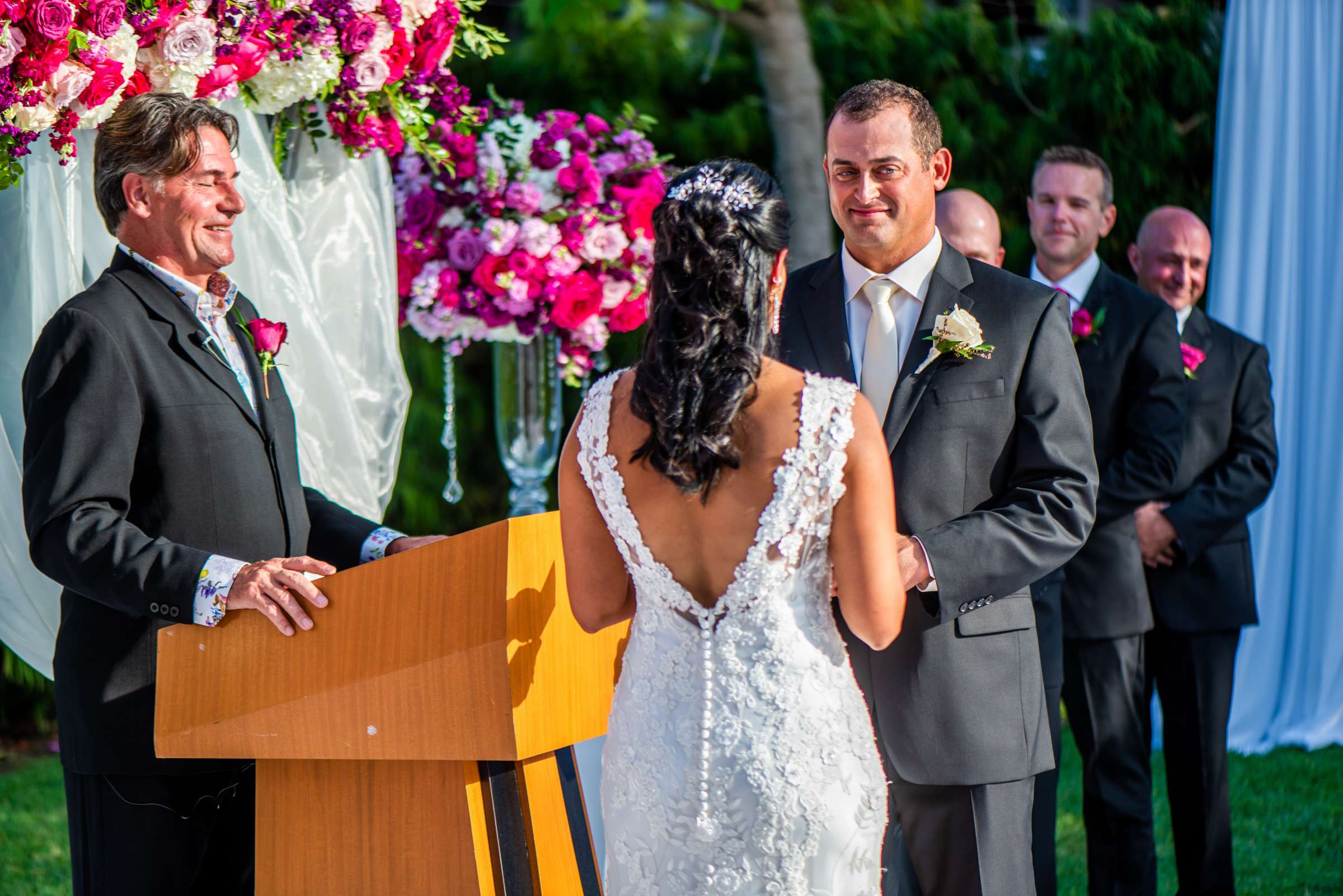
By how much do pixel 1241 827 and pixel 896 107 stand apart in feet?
11.6

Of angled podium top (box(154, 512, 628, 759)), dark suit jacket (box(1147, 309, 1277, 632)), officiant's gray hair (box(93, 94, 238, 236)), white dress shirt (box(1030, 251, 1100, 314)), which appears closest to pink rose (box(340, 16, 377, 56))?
officiant's gray hair (box(93, 94, 238, 236))

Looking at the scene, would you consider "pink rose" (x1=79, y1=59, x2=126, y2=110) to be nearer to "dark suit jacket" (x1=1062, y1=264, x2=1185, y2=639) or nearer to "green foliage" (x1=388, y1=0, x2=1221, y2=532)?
"dark suit jacket" (x1=1062, y1=264, x2=1185, y2=639)

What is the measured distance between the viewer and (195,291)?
9.66ft

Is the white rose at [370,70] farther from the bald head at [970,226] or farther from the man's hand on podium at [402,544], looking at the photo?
the bald head at [970,226]

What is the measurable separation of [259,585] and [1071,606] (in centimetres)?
268

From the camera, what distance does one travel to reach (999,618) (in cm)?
288

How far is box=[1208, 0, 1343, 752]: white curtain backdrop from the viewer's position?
5.88 metres

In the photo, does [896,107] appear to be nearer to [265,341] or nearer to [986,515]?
[986,515]

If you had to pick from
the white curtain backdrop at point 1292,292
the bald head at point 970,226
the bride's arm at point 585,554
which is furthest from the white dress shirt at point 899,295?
the white curtain backdrop at point 1292,292

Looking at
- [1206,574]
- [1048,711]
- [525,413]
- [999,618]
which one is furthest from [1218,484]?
[525,413]

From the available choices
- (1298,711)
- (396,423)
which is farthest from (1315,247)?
(396,423)

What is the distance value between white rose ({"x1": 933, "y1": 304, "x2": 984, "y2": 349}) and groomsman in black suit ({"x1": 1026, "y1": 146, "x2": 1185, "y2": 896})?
1.42 metres

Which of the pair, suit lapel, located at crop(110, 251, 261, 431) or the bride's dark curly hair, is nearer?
the bride's dark curly hair

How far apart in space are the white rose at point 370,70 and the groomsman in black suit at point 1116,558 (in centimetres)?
208
